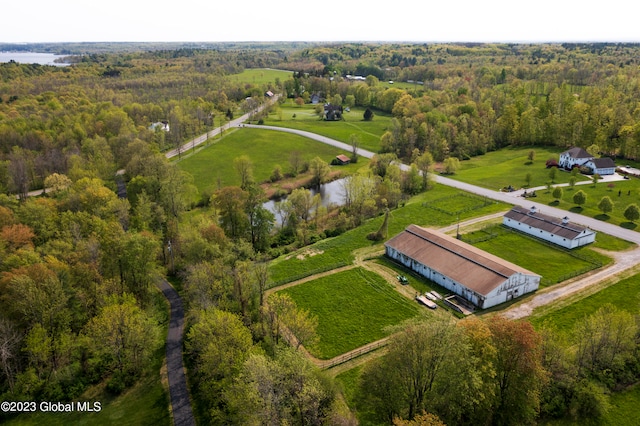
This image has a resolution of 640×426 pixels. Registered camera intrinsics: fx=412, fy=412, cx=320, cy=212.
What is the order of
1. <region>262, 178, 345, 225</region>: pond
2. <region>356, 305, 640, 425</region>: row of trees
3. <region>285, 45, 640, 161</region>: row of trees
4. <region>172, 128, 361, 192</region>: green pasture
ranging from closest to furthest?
<region>356, 305, 640, 425</region>: row of trees → <region>262, 178, 345, 225</region>: pond → <region>172, 128, 361, 192</region>: green pasture → <region>285, 45, 640, 161</region>: row of trees

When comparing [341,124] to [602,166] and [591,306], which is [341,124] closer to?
[602,166]

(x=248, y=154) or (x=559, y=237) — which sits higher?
(x=559, y=237)

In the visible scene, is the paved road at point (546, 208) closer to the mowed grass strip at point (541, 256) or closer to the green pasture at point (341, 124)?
the mowed grass strip at point (541, 256)

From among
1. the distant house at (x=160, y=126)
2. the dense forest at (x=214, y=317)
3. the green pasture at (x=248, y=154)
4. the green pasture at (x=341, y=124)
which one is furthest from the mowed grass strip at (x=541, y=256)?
the distant house at (x=160, y=126)

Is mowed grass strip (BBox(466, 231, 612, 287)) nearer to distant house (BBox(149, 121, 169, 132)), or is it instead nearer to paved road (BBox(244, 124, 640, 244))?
paved road (BBox(244, 124, 640, 244))

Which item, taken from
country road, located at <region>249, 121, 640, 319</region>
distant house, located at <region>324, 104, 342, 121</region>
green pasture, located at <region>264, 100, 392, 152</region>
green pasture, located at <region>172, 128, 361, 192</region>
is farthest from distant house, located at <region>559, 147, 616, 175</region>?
distant house, located at <region>324, 104, 342, 121</region>

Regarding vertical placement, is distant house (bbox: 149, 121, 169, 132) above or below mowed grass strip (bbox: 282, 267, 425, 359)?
above

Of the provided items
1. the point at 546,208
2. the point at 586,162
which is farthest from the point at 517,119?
the point at 546,208
